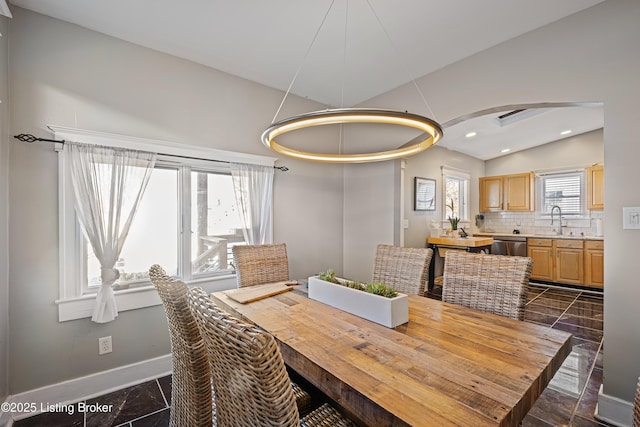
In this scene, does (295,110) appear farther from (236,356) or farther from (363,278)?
(236,356)

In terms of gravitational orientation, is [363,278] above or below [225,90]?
below

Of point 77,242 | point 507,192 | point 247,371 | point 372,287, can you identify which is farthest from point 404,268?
point 507,192

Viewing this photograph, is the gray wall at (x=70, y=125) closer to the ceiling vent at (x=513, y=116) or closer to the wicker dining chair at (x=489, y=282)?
the wicker dining chair at (x=489, y=282)

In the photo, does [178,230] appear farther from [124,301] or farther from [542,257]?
[542,257]

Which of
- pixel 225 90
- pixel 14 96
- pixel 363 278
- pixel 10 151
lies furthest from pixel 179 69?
pixel 363 278

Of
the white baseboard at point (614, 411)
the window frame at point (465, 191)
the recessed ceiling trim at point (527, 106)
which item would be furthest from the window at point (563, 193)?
the white baseboard at point (614, 411)

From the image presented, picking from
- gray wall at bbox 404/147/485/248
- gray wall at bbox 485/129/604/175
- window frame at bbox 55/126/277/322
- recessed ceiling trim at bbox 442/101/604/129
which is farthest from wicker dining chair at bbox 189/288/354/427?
gray wall at bbox 485/129/604/175

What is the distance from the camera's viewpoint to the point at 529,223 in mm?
5992

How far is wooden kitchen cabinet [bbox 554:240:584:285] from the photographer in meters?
4.88

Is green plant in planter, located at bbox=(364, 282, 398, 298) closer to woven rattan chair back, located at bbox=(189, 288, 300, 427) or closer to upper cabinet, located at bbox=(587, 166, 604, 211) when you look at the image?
woven rattan chair back, located at bbox=(189, 288, 300, 427)

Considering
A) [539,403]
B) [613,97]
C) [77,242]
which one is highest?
[613,97]

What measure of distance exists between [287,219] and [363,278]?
4.24 ft

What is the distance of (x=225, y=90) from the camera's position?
2.84 metres

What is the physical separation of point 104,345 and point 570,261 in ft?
21.6
